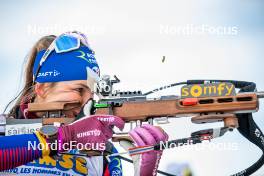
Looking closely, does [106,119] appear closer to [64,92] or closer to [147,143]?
[147,143]

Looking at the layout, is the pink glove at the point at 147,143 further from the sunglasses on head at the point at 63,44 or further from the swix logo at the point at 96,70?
the sunglasses on head at the point at 63,44

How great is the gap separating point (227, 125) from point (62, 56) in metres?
0.88

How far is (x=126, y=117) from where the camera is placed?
243cm

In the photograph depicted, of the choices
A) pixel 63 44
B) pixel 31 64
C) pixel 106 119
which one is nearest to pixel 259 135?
pixel 106 119

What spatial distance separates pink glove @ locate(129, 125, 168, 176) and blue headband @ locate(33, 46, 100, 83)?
425 millimetres

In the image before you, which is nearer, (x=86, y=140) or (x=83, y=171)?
(x=86, y=140)

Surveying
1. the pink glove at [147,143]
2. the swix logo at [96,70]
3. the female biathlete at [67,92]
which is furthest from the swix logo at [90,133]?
the swix logo at [96,70]

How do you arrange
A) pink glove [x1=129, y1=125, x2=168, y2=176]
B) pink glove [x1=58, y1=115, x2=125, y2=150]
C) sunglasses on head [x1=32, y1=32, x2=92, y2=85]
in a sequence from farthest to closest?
sunglasses on head [x1=32, y1=32, x2=92, y2=85]
pink glove [x1=129, y1=125, x2=168, y2=176]
pink glove [x1=58, y1=115, x2=125, y2=150]

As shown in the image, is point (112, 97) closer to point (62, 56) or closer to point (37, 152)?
point (62, 56)

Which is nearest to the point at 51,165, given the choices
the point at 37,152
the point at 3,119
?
the point at 3,119

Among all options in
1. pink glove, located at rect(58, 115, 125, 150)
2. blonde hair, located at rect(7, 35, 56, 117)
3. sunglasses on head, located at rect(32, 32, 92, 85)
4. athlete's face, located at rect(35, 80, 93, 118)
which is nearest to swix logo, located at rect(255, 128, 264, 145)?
pink glove, located at rect(58, 115, 125, 150)

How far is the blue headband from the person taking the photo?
8.64 feet

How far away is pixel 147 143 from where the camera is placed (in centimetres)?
242

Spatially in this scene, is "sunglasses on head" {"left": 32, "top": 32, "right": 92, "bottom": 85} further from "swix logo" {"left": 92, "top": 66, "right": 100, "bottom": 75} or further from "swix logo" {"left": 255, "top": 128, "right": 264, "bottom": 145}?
"swix logo" {"left": 255, "top": 128, "right": 264, "bottom": 145}
